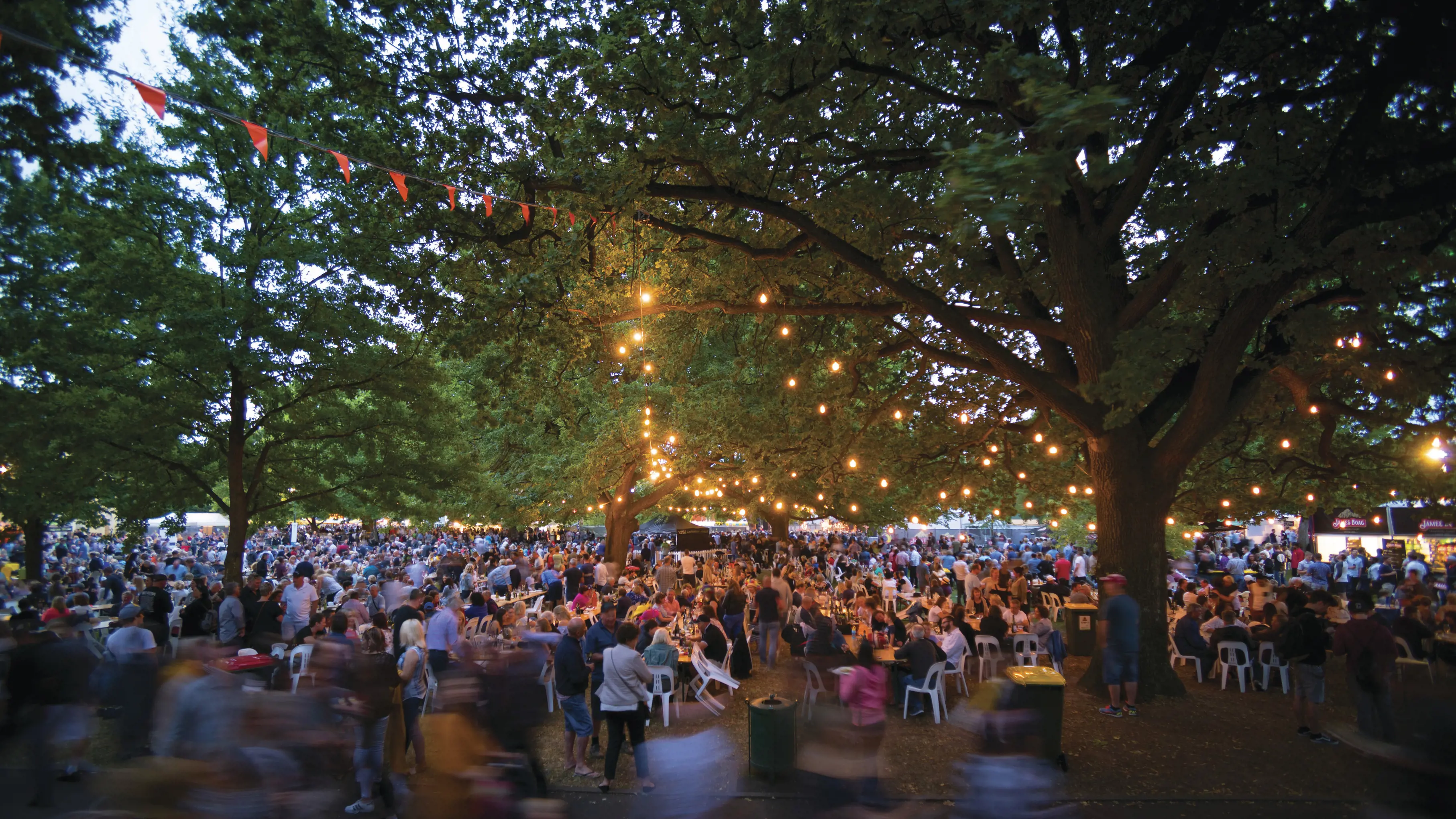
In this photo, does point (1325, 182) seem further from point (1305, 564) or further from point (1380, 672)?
point (1305, 564)

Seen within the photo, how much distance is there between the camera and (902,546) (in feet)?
105

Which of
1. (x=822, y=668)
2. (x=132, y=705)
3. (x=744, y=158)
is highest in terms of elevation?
(x=744, y=158)

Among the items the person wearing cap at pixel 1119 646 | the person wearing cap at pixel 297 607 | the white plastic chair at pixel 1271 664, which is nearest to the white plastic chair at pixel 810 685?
the person wearing cap at pixel 1119 646

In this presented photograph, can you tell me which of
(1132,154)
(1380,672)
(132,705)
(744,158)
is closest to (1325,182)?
(1132,154)

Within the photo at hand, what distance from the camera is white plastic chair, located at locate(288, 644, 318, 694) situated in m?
9.57

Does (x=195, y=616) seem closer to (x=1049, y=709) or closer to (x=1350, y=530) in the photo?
(x=1049, y=709)

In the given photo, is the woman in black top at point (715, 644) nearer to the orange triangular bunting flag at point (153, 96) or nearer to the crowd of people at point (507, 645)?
the crowd of people at point (507, 645)

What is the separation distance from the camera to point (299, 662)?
10.2m

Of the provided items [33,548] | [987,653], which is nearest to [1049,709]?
[987,653]

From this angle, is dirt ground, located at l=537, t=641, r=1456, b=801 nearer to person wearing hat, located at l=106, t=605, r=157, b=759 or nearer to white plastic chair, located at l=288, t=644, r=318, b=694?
white plastic chair, located at l=288, t=644, r=318, b=694

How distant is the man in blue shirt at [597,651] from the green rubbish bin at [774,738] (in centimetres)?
187

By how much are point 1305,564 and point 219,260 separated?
31.0m

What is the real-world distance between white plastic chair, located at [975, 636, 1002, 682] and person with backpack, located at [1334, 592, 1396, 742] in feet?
15.0

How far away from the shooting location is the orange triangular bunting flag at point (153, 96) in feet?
17.9
